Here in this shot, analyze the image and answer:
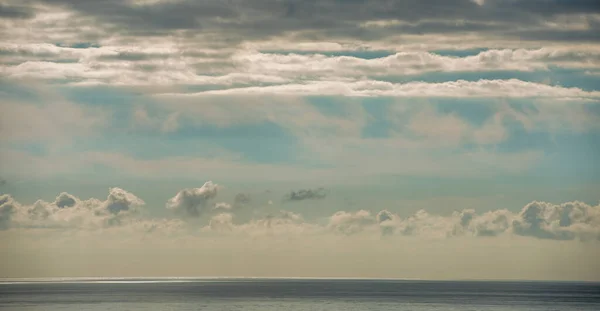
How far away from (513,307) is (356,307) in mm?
38485

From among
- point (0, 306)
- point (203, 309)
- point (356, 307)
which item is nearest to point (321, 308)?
point (356, 307)

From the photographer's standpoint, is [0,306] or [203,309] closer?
[203,309]

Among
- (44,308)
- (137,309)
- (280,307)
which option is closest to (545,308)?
(280,307)

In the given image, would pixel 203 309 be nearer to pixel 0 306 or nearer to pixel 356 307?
pixel 356 307

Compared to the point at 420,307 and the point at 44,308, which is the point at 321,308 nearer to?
the point at 420,307

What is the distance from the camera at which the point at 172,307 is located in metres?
189

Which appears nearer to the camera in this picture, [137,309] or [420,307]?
[137,309]

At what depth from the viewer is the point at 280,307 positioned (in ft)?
622

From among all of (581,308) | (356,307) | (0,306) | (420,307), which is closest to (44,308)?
(0,306)

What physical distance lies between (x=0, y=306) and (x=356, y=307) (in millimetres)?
78638

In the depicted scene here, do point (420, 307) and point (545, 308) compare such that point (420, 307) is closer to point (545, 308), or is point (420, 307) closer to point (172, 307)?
point (545, 308)

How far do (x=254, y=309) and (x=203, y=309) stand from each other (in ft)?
34.5

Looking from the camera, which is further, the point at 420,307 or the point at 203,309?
the point at 420,307

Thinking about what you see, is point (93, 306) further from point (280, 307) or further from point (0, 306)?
point (280, 307)
